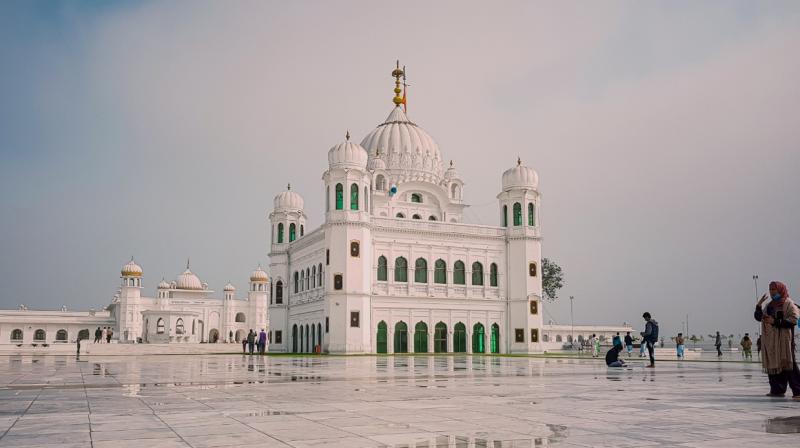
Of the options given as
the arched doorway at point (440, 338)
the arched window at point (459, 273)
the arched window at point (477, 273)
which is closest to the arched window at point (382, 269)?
the arched doorway at point (440, 338)

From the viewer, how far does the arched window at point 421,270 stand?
47.6 metres

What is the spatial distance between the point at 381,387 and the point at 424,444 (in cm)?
654

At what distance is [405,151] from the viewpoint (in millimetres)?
56406

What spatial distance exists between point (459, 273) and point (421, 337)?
5393 millimetres

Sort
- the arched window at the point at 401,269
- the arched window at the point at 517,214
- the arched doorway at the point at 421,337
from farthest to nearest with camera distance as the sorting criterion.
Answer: the arched window at the point at 517,214 → the arched window at the point at 401,269 → the arched doorway at the point at 421,337

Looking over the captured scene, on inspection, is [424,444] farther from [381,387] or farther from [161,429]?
[381,387]

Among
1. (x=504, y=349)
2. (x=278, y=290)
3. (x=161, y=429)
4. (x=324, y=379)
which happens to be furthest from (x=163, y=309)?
(x=161, y=429)

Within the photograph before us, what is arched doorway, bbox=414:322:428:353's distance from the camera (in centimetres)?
4644

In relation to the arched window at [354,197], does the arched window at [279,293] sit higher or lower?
lower

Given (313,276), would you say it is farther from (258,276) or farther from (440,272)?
(258,276)

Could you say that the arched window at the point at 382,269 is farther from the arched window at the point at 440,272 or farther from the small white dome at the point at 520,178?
the small white dome at the point at 520,178

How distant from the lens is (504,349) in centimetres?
4894

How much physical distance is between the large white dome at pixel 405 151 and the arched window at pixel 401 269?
9.75 meters

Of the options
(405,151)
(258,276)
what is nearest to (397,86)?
(405,151)
